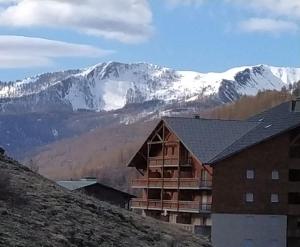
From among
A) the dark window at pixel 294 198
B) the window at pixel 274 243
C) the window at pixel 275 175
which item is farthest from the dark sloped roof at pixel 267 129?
the window at pixel 274 243

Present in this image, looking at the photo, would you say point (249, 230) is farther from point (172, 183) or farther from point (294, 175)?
point (172, 183)

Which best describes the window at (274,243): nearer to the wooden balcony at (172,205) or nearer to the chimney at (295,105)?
the wooden balcony at (172,205)

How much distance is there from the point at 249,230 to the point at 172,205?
27.9ft

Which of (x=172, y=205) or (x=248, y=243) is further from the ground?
(x=172, y=205)

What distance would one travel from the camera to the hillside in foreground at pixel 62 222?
9062mm

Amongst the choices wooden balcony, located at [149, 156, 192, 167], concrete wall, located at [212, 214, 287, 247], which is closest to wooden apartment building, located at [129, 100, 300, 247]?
concrete wall, located at [212, 214, 287, 247]

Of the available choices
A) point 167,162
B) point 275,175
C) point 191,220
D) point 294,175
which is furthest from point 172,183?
point 294,175

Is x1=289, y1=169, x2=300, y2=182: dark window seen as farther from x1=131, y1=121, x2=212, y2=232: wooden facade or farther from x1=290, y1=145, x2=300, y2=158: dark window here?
x1=131, y1=121, x2=212, y2=232: wooden facade

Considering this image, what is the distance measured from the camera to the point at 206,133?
63.6 m

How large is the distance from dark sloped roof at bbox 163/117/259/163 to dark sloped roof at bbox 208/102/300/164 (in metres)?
0.95

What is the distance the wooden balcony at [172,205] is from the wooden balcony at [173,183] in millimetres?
1301

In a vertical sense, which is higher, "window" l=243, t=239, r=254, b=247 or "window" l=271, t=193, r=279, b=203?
"window" l=271, t=193, r=279, b=203

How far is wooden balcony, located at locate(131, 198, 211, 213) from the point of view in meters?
58.1

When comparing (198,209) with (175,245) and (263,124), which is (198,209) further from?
(175,245)
